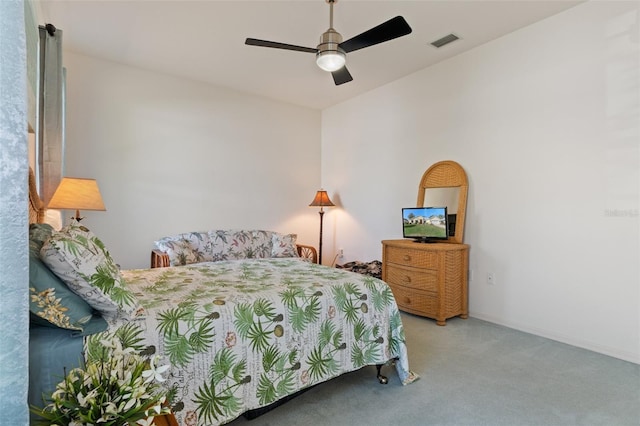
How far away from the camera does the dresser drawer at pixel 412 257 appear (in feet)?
10.9

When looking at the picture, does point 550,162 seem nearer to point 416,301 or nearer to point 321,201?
point 416,301

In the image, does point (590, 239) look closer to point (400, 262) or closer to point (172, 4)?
point (400, 262)

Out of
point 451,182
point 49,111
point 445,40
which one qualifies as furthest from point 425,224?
point 49,111

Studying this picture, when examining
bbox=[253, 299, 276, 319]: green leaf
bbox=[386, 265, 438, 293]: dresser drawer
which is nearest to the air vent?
bbox=[386, 265, 438, 293]: dresser drawer

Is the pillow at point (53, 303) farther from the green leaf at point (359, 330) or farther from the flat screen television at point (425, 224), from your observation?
the flat screen television at point (425, 224)

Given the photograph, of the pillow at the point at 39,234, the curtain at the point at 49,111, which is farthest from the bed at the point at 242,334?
the curtain at the point at 49,111

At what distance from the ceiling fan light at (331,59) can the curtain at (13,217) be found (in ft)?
6.07

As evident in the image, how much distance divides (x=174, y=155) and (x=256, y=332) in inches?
119

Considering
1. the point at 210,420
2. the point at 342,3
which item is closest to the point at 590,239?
the point at 342,3

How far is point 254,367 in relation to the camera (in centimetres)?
168

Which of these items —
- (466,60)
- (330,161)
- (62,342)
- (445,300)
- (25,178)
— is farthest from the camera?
(330,161)

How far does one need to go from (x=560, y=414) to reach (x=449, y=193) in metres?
2.25

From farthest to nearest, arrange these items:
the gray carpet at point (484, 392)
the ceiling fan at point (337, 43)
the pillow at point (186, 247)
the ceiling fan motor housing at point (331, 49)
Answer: the pillow at point (186, 247) → the ceiling fan motor housing at point (331, 49) → the ceiling fan at point (337, 43) → the gray carpet at point (484, 392)

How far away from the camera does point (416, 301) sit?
348cm
